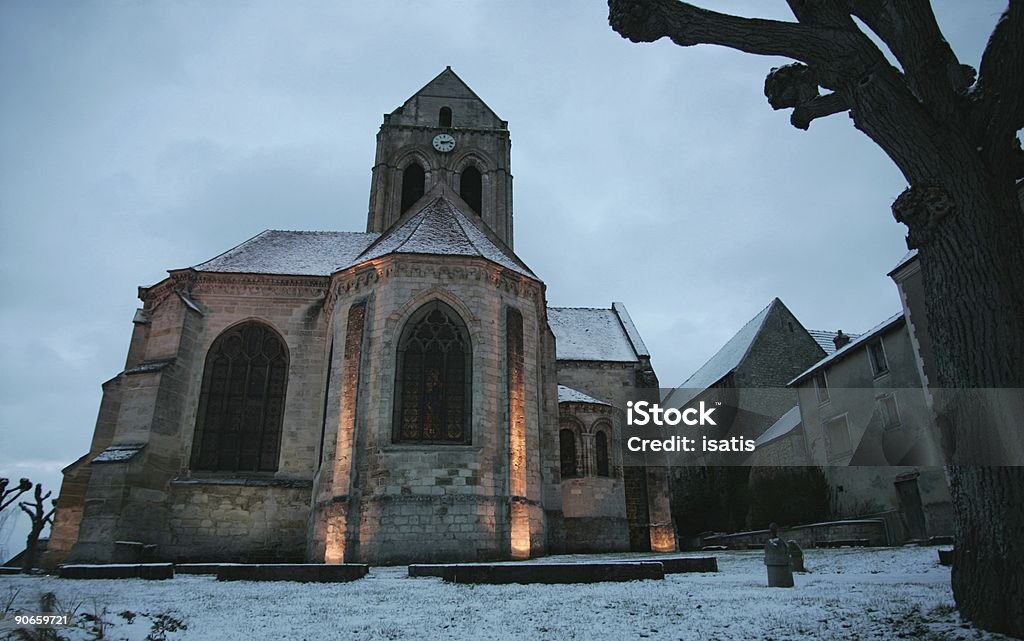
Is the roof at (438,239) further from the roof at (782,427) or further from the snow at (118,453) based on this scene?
the roof at (782,427)

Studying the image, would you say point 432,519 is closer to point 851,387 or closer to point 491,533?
point 491,533

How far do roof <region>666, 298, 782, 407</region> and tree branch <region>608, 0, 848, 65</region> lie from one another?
90.3 feet

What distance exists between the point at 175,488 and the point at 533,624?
1505 cm

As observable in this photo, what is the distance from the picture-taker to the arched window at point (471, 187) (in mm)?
28766

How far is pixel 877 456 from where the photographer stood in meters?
20.9

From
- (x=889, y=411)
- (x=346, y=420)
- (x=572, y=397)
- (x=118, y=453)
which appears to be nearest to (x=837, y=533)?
(x=889, y=411)

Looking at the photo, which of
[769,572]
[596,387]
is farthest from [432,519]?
[596,387]

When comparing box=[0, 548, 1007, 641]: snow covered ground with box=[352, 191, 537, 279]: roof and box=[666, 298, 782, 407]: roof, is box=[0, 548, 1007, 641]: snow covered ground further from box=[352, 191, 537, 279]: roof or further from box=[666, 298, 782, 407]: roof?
box=[666, 298, 782, 407]: roof

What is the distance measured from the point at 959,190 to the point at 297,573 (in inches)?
376

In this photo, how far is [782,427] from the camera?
27.8 m

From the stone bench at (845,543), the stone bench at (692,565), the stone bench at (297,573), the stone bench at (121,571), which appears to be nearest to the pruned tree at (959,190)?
the stone bench at (692,565)

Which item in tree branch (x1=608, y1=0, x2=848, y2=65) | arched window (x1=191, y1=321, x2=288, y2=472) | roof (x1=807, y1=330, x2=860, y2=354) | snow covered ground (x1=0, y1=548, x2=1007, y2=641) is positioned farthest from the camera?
roof (x1=807, y1=330, x2=860, y2=354)

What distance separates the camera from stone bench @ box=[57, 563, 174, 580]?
10631mm

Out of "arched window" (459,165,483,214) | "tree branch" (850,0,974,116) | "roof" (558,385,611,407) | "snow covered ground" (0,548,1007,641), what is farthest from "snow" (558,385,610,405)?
"tree branch" (850,0,974,116)
